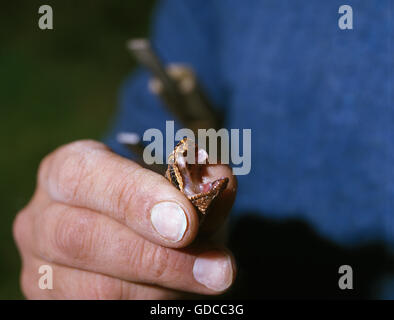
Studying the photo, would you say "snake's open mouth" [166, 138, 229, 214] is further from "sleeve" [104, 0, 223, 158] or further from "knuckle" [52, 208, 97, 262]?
"sleeve" [104, 0, 223, 158]

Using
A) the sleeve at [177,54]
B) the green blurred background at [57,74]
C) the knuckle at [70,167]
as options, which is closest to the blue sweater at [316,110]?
the sleeve at [177,54]

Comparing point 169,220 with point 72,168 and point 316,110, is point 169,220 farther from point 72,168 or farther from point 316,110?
point 316,110

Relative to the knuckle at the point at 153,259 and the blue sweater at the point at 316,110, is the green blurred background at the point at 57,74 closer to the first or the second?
the blue sweater at the point at 316,110

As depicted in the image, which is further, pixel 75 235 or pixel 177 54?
pixel 177 54

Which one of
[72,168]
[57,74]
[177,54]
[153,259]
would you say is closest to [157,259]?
[153,259]

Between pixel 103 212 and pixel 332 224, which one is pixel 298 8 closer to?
pixel 332 224
